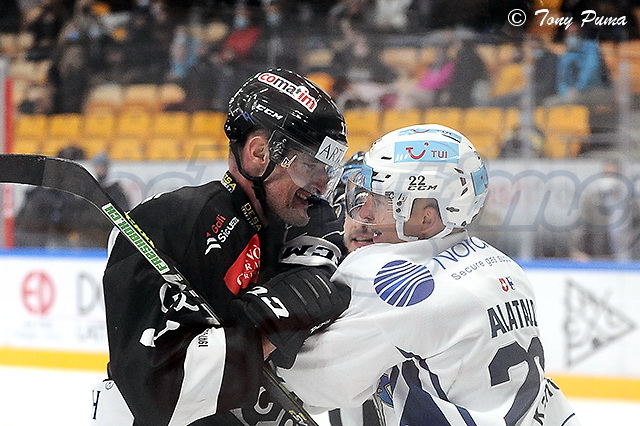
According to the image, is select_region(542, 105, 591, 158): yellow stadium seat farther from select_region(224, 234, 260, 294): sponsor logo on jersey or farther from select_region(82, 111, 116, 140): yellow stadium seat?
select_region(224, 234, 260, 294): sponsor logo on jersey

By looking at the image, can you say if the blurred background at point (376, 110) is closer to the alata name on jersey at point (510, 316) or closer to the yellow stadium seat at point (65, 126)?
the yellow stadium seat at point (65, 126)

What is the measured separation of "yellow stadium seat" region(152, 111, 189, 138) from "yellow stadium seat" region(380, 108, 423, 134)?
0.81 m

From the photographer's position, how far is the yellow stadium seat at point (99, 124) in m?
3.61

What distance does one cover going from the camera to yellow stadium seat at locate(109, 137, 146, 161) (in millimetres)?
3180

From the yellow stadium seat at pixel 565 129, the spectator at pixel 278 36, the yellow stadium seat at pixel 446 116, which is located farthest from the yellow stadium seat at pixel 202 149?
the yellow stadium seat at pixel 565 129

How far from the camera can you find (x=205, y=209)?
5.00 feet

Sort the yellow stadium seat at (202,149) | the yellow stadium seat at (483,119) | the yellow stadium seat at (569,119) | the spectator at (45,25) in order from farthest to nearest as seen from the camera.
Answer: the spectator at (45,25) < the yellow stadium seat at (569,119) < the yellow stadium seat at (483,119) < the yellow stadium seat at (202,149)

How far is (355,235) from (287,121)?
27 centimetres

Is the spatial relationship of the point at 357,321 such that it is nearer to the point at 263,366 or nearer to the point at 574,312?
the point at 263,366

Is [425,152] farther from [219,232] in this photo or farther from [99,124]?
[99,124]

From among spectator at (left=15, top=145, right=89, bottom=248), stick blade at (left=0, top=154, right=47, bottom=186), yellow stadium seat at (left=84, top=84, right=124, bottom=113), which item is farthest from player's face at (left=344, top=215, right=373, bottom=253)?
yellow stadium seat at (left=84, top=84, right=124, bottom=113)

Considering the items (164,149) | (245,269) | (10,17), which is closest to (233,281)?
(245,269)

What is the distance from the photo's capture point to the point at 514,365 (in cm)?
141

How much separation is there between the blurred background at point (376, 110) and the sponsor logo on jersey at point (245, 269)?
4.73 feet
